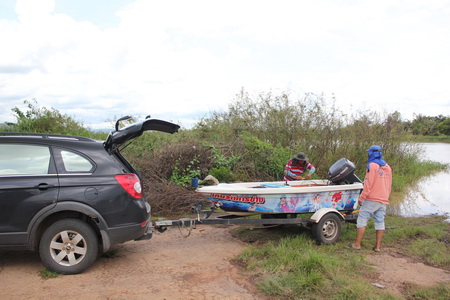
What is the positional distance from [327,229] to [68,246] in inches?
160

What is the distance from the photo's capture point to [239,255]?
5539 mm

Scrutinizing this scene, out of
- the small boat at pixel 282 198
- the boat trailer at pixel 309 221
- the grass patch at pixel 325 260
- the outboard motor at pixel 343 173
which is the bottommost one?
A: the grass patch at pixel 325 260

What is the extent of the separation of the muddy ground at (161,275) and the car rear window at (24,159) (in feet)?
4.28

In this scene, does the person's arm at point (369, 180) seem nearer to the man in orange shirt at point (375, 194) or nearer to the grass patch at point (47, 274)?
the man in orange shirt at point (375, 194)

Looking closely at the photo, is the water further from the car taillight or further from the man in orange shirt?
the car taillight

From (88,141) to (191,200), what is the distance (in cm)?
406

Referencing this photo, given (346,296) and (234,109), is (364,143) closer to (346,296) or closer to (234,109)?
(234,109)

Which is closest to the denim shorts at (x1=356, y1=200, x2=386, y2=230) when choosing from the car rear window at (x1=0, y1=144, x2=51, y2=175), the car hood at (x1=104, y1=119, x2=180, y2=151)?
the car hood at (x1=104, y1=119, x2=180, y2=151)

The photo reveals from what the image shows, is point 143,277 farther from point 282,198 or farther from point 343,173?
point 343,173

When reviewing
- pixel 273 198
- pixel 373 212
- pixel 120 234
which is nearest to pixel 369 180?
pixel 373 212

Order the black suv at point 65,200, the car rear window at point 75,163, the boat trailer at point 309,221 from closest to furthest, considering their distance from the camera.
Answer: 1. the black suv at point 65,200
2. the car rear window at point 75,163
3. the boat trailer at point 309,221

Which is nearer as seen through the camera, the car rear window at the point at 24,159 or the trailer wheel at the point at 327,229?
the car rear window at the point at 24,159

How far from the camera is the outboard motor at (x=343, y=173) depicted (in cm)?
668

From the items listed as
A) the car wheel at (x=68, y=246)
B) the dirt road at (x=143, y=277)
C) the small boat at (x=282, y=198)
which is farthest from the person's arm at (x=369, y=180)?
the car wheel at (x=68, y=246)
